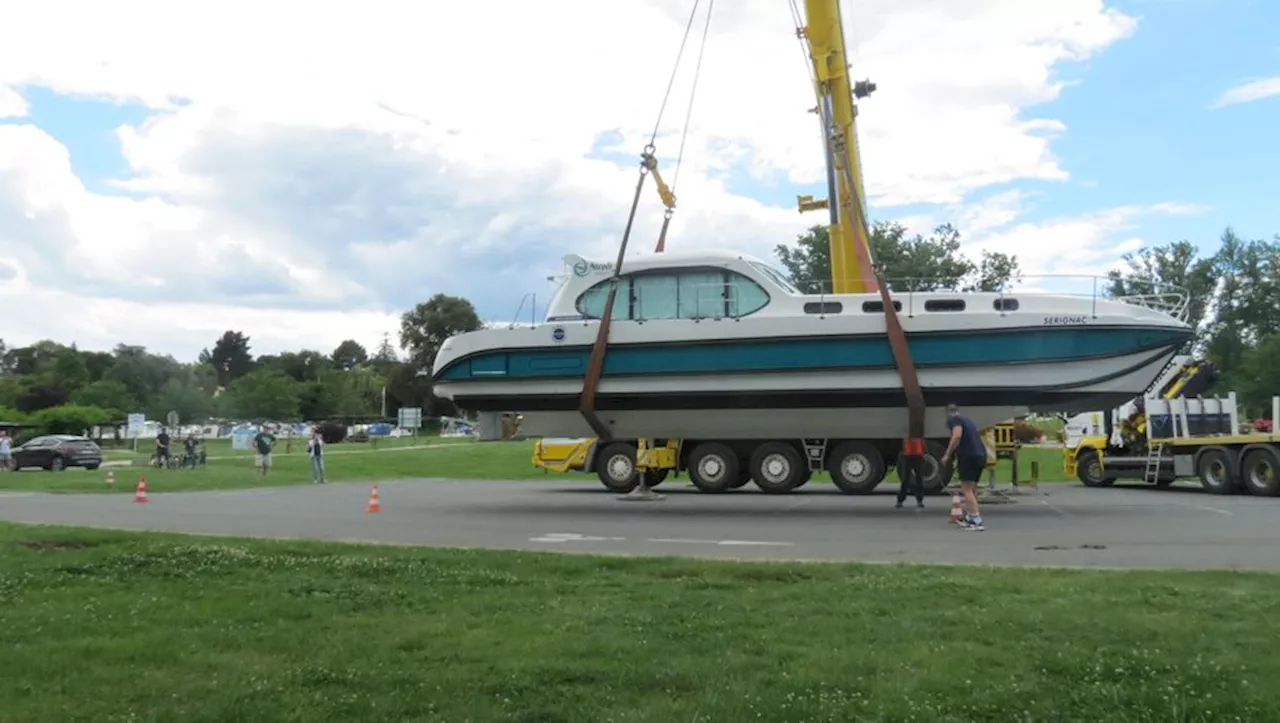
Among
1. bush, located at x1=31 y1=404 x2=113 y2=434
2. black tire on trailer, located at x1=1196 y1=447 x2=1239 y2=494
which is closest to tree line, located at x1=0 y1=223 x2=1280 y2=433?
bush, located at x1=31 y1=404 x2=113 y2=434

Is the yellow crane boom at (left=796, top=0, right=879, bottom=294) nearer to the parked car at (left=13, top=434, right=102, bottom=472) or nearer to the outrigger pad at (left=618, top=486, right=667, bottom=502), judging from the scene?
the outrigger pad at (left=618, top=486, right=667, bottom=502)

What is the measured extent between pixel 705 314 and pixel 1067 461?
13.1 m

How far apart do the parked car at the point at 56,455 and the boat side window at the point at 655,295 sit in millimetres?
27577

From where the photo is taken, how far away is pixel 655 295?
17.0 m

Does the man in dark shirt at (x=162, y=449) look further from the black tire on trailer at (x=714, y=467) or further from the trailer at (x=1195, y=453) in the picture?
the trailer at (x=1195, y=453)

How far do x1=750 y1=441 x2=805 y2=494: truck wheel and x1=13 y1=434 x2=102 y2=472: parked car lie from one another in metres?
28.0

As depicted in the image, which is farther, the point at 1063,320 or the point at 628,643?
the point at 1063,320

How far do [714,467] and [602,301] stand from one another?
11.9 ft

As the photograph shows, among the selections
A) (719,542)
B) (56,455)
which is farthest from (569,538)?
(56,455)

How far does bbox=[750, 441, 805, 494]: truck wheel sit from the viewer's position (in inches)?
706

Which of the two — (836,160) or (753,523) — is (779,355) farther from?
(836,160)

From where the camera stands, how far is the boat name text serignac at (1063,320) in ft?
51.1

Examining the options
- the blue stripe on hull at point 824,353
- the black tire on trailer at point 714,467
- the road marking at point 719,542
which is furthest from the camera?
the black tire on trailer at point 714,467

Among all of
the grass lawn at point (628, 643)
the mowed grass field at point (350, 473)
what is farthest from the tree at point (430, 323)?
the grass lawn at point (628, 643)
